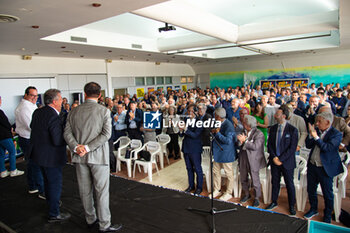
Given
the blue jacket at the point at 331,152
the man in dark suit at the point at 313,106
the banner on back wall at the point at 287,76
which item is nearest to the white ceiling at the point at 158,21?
the man in dark suit at the point at 313,106

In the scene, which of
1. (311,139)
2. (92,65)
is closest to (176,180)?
(311,139)

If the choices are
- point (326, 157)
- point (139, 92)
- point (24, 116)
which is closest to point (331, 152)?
point (326, 157)

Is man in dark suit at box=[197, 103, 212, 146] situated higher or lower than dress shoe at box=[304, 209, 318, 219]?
higher

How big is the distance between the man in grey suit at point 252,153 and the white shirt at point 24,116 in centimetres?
338

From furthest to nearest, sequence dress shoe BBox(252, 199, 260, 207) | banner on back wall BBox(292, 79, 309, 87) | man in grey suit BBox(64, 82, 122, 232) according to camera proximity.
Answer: banner on back wall BBox(292, 79, 309, 87), dress shoe BBox(252, 199, 260, 207), man in grey suit BBox(64, 82, 122, 232)

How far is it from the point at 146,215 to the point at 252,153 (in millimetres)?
1801

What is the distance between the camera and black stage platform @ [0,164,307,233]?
8.39 ft

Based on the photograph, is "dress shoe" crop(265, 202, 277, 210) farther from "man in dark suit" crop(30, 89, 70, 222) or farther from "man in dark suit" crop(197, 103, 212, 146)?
"man in dark suit" crop(30, 89, 70, 222)

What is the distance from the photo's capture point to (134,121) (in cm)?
572

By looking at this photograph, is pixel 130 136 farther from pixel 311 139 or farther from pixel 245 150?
pixel 311 139

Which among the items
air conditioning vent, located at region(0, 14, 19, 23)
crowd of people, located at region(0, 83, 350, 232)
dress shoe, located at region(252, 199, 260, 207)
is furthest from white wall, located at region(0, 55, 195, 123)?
dress shoe, located at region(252, 199, 260, 207)

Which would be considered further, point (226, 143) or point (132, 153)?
point (132, 153)

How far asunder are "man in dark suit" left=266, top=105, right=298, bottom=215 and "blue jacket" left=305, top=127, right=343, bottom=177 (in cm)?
34

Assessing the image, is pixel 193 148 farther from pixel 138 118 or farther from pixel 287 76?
pixel 287 76
